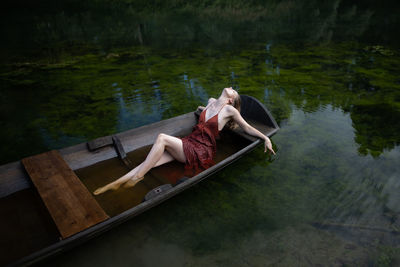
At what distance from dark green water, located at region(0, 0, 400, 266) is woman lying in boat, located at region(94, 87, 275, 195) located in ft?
1.49

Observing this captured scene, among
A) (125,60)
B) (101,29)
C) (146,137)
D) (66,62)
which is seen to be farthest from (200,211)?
(101,29)

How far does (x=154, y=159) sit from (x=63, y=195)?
A: 1.15 m

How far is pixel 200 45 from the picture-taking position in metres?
12.2

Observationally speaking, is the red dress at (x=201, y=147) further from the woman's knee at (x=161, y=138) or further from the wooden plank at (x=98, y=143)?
the wooden plank at (x=98, y=143)

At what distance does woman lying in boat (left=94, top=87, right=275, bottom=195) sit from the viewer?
11.3 ft

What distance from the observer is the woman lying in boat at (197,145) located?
3439mm

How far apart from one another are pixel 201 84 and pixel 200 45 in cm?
551

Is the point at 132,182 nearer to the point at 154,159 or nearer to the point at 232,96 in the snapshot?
the point at 154,159

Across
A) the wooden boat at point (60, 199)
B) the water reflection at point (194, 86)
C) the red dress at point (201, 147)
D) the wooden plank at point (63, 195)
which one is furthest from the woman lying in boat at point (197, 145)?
the water reflection at point (194, 86)

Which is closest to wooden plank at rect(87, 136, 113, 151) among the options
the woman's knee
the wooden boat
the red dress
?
the wooden boat

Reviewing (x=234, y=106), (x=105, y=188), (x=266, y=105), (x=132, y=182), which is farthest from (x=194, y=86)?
(x=105, y=188)

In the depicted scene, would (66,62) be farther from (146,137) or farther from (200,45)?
(146,137)

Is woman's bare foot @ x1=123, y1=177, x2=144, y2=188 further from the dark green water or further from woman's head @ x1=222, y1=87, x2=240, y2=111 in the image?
woman's head @ x1=222, y1=87, x2=240, y2=111

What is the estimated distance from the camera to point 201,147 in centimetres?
378
